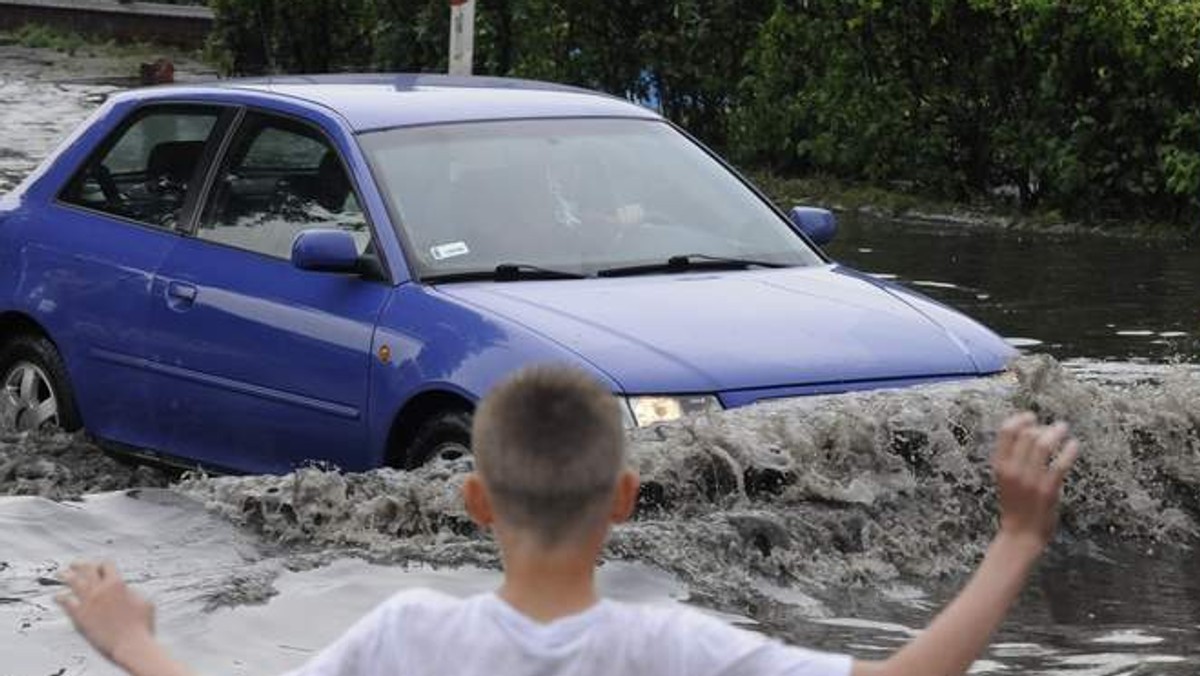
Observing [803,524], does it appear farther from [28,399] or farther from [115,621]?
[115,621]

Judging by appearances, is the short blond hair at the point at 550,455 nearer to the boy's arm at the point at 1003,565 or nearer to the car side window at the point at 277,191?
the boy's arm at the point at 1003,565

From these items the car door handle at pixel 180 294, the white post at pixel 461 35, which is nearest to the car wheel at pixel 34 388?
the car door handle at pixel 180 294

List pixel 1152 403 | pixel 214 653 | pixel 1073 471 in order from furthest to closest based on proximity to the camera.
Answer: pixel 1152 403 < pixel 1073 471 < pixel 214 653

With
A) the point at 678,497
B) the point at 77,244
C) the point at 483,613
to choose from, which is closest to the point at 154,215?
the point at 77,244

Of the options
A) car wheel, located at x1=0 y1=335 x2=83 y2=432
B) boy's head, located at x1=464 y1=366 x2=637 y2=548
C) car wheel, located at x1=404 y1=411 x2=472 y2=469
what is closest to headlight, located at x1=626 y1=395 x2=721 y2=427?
car wheel, located at x1=404 y1=411 x2=472 y2=469

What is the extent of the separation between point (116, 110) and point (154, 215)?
2.74ft

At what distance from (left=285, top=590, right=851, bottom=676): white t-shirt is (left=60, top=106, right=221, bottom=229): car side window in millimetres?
6110

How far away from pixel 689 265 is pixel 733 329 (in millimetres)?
804

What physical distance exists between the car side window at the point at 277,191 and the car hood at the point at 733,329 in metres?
0.78

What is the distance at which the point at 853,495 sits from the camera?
752cm

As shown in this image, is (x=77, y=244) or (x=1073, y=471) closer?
(x=1073, y=471)

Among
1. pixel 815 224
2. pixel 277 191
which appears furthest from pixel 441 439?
pixel 815 224

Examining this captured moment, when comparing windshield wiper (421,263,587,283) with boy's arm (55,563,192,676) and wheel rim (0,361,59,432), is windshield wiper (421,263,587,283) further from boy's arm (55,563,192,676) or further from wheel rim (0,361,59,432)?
boy's arm (55,563,192,676)

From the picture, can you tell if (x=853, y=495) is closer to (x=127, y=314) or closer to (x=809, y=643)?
(x=809, y=643)
